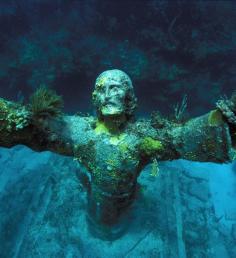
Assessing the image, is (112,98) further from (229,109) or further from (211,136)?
(229,109)

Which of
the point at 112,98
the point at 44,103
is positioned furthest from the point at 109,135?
the point at 44,103

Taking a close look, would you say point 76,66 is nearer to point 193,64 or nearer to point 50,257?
point 193,64

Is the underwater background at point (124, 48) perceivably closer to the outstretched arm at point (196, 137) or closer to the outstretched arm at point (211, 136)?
the outstretched arm at point (196, 137)

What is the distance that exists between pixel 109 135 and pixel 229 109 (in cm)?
145

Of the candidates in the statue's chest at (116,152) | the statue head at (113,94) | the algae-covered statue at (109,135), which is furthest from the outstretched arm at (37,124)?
the statue head at (113,94)

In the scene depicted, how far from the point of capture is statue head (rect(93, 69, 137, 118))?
3531 millimetres

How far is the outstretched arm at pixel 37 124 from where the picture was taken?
3.64m

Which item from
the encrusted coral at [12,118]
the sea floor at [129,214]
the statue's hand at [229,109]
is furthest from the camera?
the sea floor at [129,214]

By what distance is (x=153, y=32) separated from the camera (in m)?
8.72

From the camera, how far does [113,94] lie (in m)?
3.53

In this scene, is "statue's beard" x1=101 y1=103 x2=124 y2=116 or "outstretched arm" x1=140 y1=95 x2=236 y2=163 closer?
"outstretched arm" x1=140 y1=95 x2=236 y2=163

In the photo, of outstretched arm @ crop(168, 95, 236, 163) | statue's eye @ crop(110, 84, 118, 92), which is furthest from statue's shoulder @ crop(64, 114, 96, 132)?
outstretched arm @ crop(168, 95, 236, 163)

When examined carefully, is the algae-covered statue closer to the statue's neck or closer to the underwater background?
the statue's neck

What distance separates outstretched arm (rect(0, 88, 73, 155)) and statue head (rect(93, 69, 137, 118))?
1.82ft
